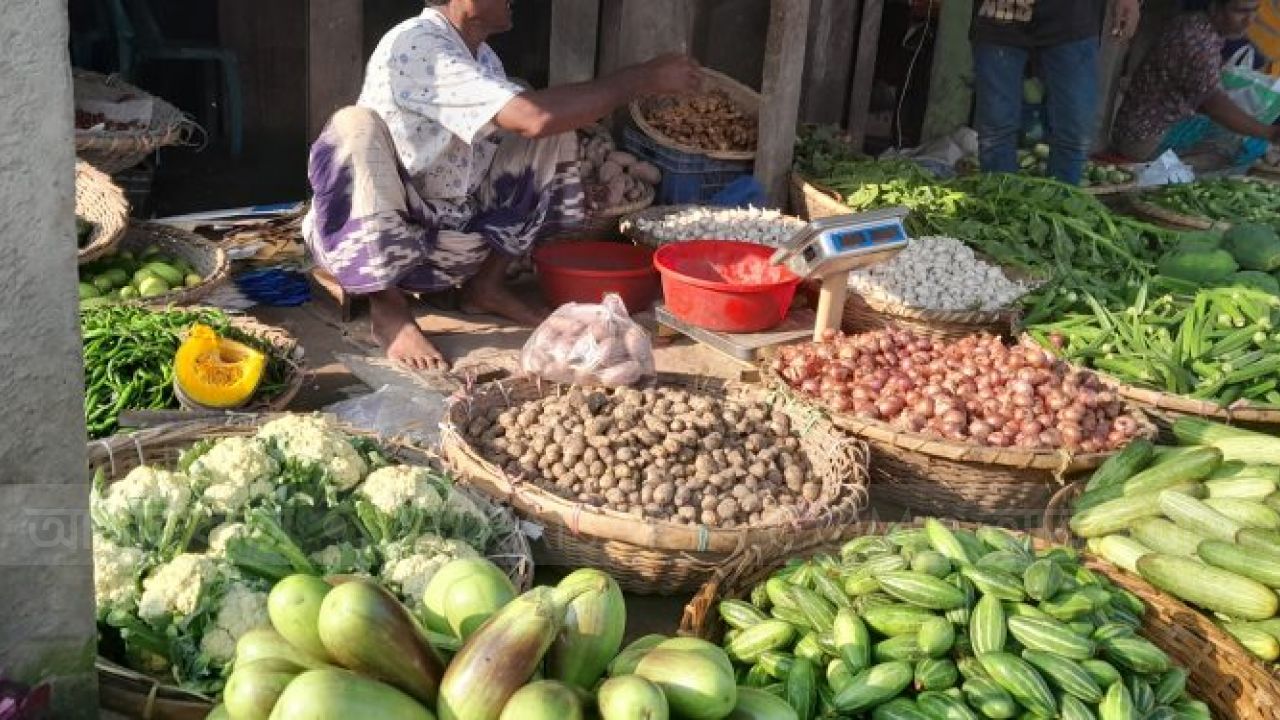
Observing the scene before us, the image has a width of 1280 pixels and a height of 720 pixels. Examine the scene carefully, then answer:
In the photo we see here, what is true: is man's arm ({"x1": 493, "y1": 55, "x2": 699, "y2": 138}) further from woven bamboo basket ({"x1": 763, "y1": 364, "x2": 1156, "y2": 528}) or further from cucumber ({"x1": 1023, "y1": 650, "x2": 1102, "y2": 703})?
cucumber ({"x1": 1023, "y1": 650, "x2": 1102, "y2": 703})

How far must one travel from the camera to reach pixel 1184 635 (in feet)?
8.41

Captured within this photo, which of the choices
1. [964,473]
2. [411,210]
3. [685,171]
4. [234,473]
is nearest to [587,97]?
[411,210]

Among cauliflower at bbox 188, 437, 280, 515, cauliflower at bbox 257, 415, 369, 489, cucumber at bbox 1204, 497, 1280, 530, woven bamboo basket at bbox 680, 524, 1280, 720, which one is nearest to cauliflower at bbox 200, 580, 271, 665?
cauliflower at bbox 188, 437, 280, 515

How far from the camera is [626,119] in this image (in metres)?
6.26

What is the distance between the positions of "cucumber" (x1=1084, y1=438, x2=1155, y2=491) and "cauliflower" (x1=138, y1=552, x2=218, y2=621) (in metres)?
2.35

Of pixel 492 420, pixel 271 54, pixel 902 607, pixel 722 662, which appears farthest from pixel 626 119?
pixel 722 662

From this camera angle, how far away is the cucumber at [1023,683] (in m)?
2.11

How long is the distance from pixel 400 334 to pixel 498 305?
23.7 inches

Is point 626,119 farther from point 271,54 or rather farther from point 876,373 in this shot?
point 876,373

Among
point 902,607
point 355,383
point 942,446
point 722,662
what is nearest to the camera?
point 722,662

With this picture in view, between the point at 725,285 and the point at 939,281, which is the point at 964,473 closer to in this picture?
the point at 725,285

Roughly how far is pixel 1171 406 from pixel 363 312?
3033mm

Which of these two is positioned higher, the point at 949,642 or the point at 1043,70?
the point at 1043,70

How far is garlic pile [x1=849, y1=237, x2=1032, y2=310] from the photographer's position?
457 cm
